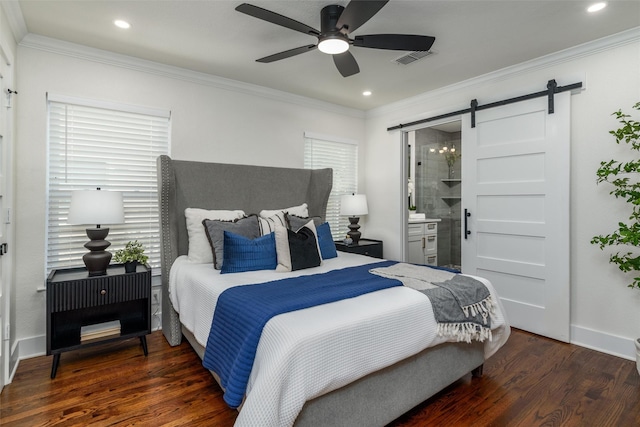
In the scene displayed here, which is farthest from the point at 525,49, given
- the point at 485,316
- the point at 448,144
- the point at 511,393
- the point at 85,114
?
the point at 85,114

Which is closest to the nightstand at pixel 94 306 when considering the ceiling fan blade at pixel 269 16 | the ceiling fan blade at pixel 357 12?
the ceiling fan blade at pixel 269 16

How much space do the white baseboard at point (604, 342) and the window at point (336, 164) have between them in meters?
2.82

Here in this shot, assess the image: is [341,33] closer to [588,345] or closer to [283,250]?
[283,250]

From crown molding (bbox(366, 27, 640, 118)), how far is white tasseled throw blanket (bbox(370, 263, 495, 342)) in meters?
2.28

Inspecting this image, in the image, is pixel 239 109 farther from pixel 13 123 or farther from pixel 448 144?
pixel 448 144

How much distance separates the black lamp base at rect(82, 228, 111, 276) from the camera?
8.70 feet

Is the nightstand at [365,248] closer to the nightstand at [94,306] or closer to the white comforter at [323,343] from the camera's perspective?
the white comforter at [323,343]

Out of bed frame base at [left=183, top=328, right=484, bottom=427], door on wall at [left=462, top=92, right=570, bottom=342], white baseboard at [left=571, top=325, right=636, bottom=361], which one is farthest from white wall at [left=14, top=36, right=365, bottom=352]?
white baseboard at [left=571, top=325, right=636, bottom=361]

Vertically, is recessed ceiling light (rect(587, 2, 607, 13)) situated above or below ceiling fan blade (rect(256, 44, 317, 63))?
above

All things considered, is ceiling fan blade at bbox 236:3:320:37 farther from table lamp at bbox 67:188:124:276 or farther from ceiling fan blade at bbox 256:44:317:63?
table lamp at bbox 67:188:124:276

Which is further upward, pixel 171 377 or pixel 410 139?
pixel 410 139

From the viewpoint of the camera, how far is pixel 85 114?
2.99 m

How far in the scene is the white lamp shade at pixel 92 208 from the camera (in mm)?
2561

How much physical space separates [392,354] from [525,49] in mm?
2899
